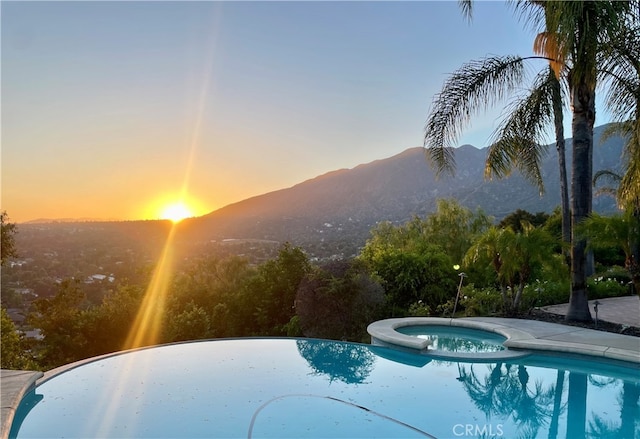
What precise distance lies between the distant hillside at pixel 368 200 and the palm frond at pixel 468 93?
25495 mm

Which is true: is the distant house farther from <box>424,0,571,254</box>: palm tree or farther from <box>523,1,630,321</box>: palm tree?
<box>523,1,630,321</box>: palm tree

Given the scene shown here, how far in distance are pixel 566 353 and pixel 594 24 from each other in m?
5.50

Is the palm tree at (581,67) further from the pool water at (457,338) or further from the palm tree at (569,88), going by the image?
the pool water at (457,338)

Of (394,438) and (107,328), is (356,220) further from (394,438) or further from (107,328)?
(394,438)

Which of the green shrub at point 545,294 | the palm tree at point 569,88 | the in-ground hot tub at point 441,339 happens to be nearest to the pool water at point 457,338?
the in-ground hot tub at point 441,339

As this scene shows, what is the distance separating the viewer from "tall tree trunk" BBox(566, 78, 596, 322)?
8.64 m

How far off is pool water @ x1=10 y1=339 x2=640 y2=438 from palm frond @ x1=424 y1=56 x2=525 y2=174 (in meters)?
4.76

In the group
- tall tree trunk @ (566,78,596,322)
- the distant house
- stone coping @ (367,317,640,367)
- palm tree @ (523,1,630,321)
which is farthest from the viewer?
the distant house

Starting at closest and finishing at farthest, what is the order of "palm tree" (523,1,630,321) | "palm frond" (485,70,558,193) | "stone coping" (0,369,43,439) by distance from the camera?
"stone coping" (0,369,43,439), "palm tree" (523,1,630,321), "palm frond" (485,70,558,193)

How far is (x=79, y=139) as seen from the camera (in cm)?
1149

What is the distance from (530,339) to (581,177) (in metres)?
3.57

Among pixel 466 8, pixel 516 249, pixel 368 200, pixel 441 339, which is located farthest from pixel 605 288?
pixel 368 200

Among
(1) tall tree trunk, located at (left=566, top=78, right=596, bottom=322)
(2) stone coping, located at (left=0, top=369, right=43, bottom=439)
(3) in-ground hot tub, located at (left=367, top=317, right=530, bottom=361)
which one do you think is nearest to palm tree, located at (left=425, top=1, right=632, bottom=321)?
(1) tall tree trunk, located at (left=566, top=78, right=596, bottom=322)

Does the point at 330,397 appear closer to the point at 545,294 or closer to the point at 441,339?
the point at 441,339
